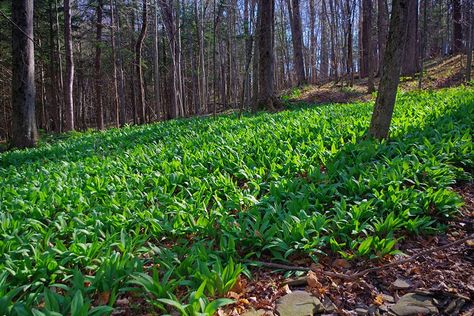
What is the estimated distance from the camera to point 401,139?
542 centimetres

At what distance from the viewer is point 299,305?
2.27m

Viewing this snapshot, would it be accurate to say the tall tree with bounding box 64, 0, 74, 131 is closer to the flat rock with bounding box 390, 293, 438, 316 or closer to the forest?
the forest

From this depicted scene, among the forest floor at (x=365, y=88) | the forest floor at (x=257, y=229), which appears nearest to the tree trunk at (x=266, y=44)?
the forest floor at (x=365, y=88)

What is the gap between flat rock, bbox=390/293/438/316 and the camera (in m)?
2.20

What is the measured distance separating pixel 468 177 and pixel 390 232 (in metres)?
2.06

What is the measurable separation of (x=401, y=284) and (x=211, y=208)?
2124mm

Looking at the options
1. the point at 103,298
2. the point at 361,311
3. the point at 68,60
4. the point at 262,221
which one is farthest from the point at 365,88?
the point at 103,298

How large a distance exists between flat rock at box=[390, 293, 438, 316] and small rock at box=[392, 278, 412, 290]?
0.12m

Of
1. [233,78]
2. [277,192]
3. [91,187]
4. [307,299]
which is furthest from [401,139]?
[233,78]

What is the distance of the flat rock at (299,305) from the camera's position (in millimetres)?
2213

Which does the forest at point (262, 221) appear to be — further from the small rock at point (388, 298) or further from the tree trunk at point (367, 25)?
the tree trunk at point (367, 25)

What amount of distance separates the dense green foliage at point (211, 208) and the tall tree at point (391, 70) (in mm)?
352

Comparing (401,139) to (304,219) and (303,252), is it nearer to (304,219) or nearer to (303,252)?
(304,219)

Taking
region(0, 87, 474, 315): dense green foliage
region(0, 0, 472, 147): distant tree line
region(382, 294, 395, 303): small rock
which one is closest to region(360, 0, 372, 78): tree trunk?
region(0, 0, 472, 147): distant tree line
